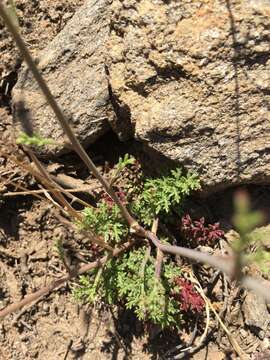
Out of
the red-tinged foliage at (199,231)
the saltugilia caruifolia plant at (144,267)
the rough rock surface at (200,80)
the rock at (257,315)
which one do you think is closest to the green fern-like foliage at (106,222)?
the saltugilia caruifolia plant at (144,267)

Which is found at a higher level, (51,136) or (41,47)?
(41,47)

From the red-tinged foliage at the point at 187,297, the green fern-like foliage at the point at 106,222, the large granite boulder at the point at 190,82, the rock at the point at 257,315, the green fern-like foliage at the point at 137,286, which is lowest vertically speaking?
the rock at the point at 257,315

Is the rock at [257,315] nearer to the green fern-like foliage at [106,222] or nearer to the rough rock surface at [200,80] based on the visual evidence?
the rough rock surface at [200,80]

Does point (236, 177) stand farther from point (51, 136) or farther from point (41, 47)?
point (41, 47)

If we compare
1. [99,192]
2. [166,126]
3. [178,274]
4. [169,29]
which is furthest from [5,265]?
[169,29]

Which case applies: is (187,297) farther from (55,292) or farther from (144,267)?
(55,292)

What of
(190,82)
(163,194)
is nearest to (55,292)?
(163,194)
